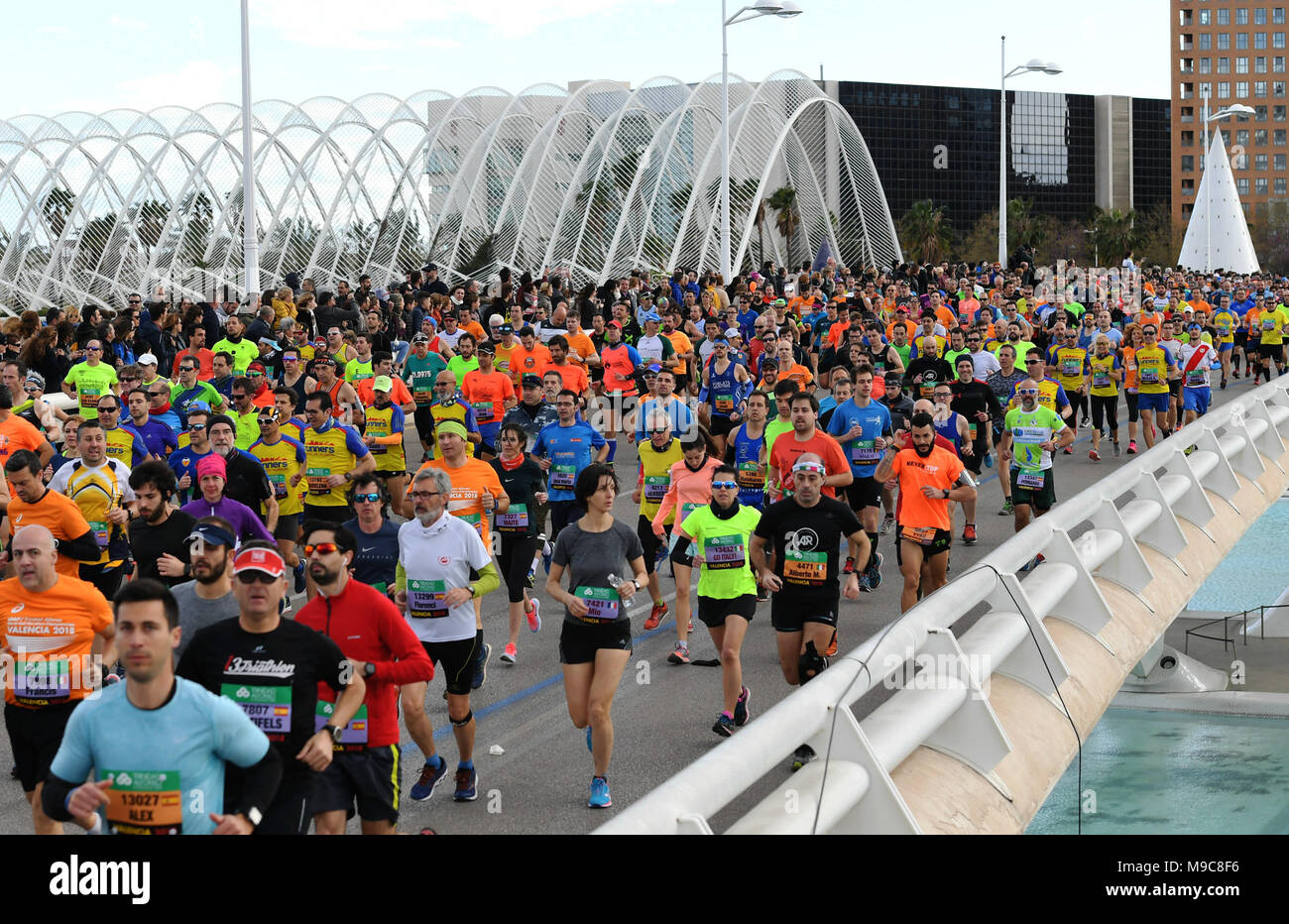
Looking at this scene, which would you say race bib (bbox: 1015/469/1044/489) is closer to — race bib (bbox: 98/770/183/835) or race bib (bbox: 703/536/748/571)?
race bib (bbox: 703/536/748/571)

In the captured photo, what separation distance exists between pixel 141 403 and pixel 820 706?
9075 millimetres

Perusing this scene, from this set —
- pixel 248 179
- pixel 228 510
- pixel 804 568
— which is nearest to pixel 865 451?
pixel 804 568

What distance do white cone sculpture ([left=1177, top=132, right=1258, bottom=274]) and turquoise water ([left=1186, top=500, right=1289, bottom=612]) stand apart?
21533 mm

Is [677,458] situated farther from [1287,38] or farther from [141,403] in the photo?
[1287,38]

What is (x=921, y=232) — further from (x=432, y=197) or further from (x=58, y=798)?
(x=58, y=798)

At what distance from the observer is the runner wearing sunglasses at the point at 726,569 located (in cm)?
917

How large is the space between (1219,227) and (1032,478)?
57.7 meters

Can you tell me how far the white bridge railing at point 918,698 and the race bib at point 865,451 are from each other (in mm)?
4299

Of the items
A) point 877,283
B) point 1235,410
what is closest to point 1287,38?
point 877,283

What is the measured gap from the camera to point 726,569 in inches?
369

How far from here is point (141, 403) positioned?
12.2 meters

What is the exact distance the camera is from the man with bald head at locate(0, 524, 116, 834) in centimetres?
663

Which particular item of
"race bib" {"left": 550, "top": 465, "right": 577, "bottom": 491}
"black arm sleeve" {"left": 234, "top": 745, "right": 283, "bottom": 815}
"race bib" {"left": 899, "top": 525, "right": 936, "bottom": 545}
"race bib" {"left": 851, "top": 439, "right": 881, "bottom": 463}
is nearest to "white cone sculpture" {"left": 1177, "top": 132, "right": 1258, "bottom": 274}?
"race bib" {"left": 851, "top": 439, "right": 881, "bottom": 463}
